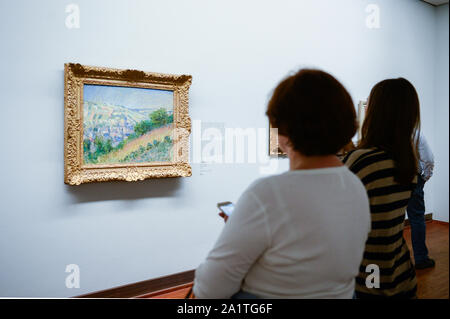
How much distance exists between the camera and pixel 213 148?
321 cm

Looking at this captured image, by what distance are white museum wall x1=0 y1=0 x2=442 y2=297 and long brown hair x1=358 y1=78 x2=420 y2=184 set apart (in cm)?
198

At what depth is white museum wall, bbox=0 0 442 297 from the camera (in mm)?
2348

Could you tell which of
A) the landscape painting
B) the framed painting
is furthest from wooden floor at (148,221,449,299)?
the landscape painting

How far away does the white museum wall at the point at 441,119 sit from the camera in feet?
17.5

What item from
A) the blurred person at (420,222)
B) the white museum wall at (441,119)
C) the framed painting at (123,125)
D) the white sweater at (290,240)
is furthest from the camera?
the white museum wall at (441,119)

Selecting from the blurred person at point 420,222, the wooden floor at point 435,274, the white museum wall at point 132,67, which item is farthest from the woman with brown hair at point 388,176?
the blurred person at point 420,222

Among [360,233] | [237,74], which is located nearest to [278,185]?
[360,233]

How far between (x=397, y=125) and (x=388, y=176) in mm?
216

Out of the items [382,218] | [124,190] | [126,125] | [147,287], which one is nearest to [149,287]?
[147,287]

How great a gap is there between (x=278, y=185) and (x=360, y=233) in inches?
11.8

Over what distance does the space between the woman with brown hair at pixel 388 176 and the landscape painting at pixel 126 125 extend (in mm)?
1880

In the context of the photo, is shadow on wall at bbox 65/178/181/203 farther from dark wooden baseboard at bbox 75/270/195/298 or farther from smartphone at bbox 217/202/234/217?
smartphone at bbox 217/202/234/217

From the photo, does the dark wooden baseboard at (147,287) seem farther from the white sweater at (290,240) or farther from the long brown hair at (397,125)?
the long brown hair at (397,125)
